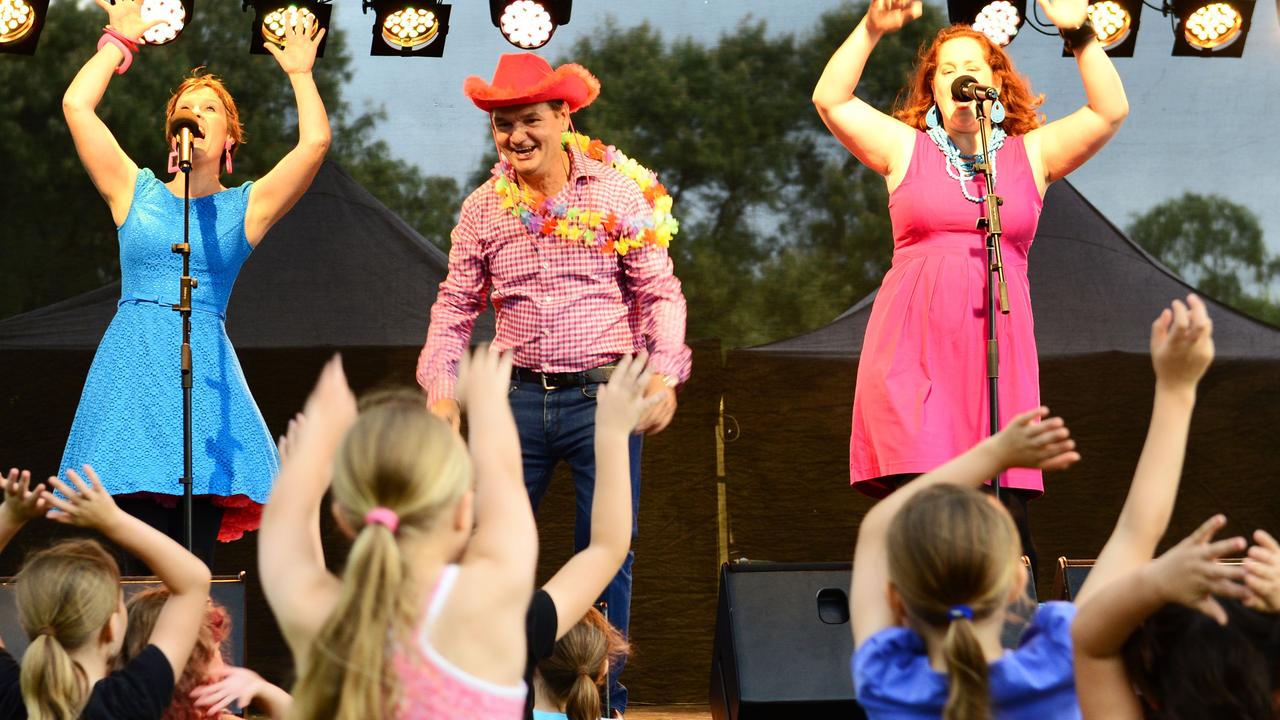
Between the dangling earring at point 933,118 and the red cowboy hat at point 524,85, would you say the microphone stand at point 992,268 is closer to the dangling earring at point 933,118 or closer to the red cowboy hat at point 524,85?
Answer: the dangling earring at point 933,118

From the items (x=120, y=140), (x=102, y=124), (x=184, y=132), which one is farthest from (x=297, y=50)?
(x=120, y=140)

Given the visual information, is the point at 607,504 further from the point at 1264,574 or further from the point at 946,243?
the point at 946,243

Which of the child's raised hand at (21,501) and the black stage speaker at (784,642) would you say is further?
the black stage speaker at (784,642)

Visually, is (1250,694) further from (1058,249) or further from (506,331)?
(1058,249)

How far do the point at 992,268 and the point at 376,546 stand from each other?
2.07 meters

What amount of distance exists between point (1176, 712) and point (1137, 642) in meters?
0.10

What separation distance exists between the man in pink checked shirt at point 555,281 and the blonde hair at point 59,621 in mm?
1290

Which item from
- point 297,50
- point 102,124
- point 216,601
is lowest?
point 216,601

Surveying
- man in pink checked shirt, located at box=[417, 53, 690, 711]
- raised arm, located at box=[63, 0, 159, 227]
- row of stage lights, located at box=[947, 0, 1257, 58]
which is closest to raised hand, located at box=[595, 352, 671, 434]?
man in pink checked shirt, located at box=[417, 53, 690, 711]

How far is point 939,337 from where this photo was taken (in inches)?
135

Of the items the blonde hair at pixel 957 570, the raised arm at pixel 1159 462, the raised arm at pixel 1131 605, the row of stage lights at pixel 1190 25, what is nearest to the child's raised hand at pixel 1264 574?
the raised arm at pixel 1131 605

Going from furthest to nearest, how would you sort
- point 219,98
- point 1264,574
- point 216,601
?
point 219,98
point 216,601
point 1264,574

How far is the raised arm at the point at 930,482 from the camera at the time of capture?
1798 millimetres

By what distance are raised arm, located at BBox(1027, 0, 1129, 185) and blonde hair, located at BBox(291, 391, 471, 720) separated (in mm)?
2257
